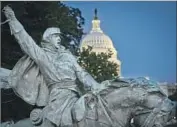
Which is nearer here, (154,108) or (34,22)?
(154,108)

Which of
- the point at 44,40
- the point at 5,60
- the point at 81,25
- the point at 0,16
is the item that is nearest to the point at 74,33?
the point at 81,25

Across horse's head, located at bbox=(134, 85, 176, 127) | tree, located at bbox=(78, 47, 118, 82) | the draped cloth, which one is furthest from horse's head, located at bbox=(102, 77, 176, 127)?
tree, located at bbox=(78, 47, 118, 82)

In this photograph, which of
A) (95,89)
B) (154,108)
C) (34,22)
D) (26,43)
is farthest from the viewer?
(34,22)

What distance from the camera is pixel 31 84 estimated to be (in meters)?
9.66

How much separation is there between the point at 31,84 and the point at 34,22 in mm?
10291

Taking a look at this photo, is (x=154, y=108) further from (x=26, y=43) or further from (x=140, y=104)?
A: (x=26, y=43)

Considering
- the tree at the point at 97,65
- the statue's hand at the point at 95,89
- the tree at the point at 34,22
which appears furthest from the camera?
the tree at the point at 97,65

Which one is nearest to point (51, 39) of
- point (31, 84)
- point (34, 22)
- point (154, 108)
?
point (31, 84)

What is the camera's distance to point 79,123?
8.97 meters

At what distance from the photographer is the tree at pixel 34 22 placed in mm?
18797

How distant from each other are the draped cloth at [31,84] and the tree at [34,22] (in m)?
8.16

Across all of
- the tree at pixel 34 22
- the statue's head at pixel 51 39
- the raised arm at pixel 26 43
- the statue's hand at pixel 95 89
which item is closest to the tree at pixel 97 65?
the tree at pixel 34 22

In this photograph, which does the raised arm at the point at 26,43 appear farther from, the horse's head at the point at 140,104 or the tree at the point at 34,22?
the tree at the point at 34,22

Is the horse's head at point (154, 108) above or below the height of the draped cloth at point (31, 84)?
below
